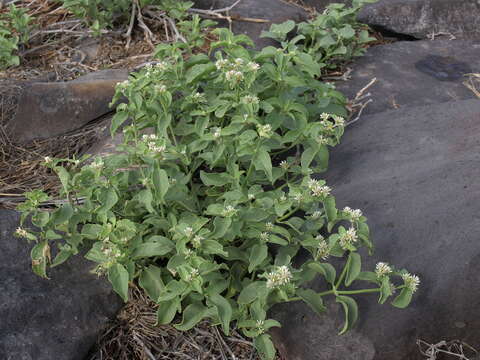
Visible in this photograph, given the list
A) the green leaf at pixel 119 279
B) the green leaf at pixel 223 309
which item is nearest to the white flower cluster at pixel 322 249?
the green leaf at pixel 223 309

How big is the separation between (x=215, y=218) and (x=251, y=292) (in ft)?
1.10

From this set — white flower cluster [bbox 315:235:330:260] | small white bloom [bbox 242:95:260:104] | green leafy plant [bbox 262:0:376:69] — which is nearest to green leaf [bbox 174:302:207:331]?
white flower cluster [bbox 315:235:330:260]

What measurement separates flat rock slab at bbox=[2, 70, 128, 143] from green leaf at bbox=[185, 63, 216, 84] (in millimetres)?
905

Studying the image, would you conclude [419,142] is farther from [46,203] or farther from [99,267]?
[46,203]

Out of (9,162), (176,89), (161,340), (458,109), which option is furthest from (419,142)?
(9,162)

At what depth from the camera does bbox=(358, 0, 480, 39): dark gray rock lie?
4.71 metres

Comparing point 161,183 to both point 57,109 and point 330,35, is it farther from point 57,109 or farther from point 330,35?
point 330,35

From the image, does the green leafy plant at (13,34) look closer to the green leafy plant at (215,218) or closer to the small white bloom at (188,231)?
the green leafy plant at (215,218)

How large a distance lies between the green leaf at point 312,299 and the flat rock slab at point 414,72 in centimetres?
173

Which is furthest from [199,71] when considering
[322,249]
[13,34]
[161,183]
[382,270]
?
[13,34]

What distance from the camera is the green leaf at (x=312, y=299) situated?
7.03 ft

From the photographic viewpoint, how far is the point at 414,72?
395 centimetres

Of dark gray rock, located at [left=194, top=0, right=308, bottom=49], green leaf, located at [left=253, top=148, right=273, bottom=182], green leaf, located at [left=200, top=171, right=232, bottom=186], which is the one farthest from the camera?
dark gray rock, located at [left=194, top=0, right=308, bottom=49]

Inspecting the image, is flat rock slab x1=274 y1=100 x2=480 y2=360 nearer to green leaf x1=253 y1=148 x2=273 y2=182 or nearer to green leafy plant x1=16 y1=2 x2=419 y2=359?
green leafy plant x1=16 y1=2 x2=419 y2=359
